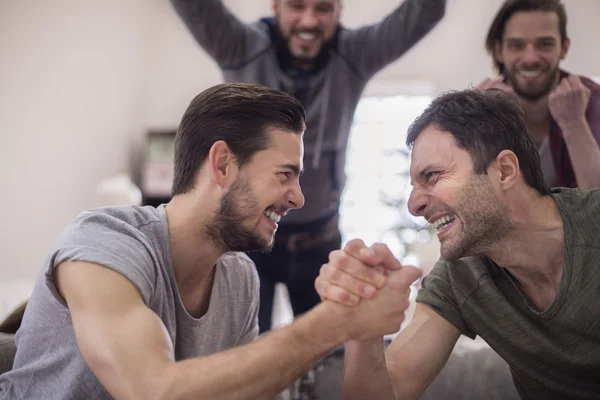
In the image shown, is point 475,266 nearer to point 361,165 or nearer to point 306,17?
point 306,17

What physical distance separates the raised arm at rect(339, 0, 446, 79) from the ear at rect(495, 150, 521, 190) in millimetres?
821

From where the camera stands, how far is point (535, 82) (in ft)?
6.09

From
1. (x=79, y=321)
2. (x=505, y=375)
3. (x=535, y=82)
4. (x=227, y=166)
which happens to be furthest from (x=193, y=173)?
(x=535, y=82)

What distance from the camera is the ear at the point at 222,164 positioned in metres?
1.15

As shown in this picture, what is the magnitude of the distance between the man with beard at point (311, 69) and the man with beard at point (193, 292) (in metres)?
0.62

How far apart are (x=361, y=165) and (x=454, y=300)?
86.6 inches

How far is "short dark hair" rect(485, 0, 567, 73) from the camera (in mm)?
1850

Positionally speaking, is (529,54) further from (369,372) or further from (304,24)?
(369,372)

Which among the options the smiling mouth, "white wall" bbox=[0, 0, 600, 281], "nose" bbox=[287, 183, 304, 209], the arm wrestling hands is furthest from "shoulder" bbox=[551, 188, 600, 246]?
"white wall" bbox=[0, 0, 600, 281]

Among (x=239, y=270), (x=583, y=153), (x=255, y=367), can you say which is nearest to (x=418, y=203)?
(x=239, y=270)

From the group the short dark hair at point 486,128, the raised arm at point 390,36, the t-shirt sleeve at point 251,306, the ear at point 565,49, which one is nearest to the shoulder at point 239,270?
the t-shirt sleeve at point 251,306

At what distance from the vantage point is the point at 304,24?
1932 millimetres

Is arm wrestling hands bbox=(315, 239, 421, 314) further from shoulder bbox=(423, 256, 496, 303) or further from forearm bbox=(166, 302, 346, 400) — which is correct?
shoulder bbox=(423, 256, 496, 303)

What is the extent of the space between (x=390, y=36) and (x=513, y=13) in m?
0.38
